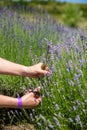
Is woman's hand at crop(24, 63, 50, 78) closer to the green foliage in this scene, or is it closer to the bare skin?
the bare skin

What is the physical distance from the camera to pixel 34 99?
116 inches

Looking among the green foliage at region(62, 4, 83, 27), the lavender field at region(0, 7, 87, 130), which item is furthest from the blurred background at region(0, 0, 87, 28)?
the lavender field at region(0, 7, 87, 130)

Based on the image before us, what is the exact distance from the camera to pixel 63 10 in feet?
135

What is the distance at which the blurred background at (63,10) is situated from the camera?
2894cm

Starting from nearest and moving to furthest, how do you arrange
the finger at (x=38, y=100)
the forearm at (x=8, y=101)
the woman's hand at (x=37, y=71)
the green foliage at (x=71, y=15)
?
the forearm at (x=8, y=101) < the finger at (x=38, y=100) < the woman's hand at (x=37, y=71) < the green foliage at (x=71, y=15)

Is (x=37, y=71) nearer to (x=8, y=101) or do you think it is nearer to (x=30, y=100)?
(x=30, y=100)

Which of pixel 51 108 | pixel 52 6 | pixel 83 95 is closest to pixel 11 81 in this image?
pixel 51 108

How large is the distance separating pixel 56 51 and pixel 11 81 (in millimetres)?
687

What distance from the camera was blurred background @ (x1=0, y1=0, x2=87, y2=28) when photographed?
28.9 metres

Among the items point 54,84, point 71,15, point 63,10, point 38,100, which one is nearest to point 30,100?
point 38,100

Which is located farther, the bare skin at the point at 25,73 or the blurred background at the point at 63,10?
the blurred background at the point at 63,10

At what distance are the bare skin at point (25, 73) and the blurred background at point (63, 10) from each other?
45.1 ft

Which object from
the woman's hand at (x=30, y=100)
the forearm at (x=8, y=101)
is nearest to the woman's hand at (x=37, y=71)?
the woman's hand at (x=30, y=100)

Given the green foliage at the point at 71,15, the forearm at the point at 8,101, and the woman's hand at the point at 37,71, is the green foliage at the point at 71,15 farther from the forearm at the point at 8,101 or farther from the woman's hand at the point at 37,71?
the forearm at the point at 8,101
